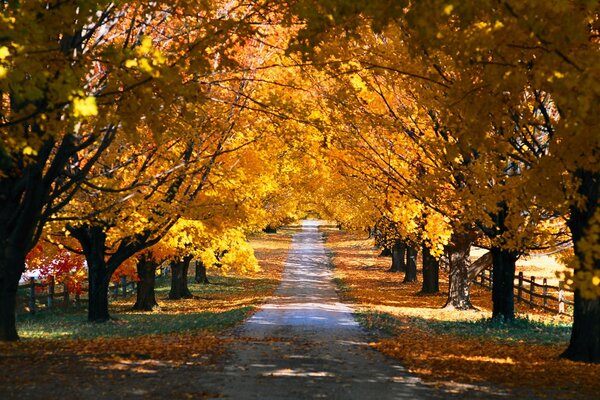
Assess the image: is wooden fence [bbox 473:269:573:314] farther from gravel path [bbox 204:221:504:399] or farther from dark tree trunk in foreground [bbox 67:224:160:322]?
dark tree trunk in foreground [bbox 67:224:160:322]

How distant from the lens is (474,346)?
526 inches

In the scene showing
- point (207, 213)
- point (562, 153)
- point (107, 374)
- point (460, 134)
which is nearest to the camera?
point (562, 153)

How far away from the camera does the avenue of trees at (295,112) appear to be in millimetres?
6520

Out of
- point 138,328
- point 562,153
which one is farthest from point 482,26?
point 138,328

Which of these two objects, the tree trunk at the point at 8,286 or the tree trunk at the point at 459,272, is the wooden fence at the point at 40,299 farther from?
the tree trunk at the point at 459,272

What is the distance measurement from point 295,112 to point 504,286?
1005 cm

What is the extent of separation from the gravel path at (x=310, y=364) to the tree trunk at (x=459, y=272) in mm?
5034

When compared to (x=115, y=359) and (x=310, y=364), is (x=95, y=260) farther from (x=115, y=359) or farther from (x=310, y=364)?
(x=310, y=364)

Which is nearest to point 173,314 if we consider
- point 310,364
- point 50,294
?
point 50,294

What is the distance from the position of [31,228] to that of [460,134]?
7.38 metres

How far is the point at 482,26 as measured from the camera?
22.0 ft

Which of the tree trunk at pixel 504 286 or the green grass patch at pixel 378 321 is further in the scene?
the tree trunk at pixel 504 286

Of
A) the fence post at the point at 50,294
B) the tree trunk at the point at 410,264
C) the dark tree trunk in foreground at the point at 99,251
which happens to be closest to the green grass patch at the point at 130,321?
the fence post at the point at 50,294

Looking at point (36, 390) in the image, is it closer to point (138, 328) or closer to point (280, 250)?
point (138, 328)
